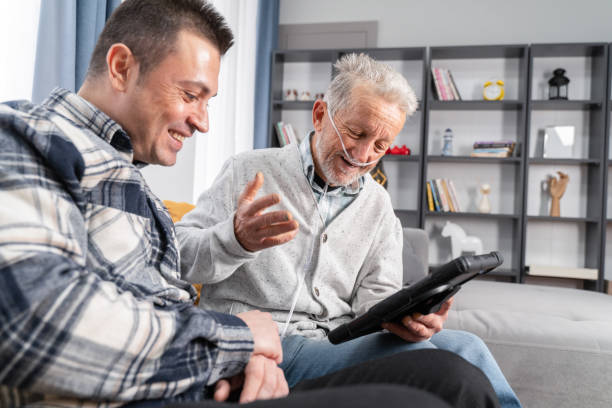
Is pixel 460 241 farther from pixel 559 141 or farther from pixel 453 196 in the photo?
pixel 559 141

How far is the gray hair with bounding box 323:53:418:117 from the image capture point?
1272mm

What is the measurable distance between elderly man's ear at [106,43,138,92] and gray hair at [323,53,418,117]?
0.65m

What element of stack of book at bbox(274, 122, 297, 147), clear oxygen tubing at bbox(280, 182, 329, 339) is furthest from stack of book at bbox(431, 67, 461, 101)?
clear oxygen tubing at bbox(280, 182, 329, 339)

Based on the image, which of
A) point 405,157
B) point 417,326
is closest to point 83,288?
point 417,326

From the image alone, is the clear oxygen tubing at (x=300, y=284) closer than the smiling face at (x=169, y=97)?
No

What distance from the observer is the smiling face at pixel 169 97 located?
0.79m

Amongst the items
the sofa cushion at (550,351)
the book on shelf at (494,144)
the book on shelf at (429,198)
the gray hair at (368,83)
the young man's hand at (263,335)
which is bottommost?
the sofa cushion at (550,351)

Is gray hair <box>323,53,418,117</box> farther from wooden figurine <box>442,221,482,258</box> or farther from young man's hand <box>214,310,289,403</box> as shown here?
wooden figurine <box>442,221,482,258</box>

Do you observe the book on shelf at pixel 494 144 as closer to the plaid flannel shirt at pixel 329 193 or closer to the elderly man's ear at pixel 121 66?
the plaid flannel shirt at pixel 329 193

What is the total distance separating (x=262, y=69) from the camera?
12.6ft

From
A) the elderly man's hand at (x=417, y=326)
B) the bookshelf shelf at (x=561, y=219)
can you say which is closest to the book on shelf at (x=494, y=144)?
the bookshelf shelf at (x=561, y=219)

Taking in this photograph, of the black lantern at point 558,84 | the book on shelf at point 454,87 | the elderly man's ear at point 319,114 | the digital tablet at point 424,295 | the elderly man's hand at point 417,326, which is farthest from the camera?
the book on shelf at point 454,87

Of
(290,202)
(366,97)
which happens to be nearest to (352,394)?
(290,202)

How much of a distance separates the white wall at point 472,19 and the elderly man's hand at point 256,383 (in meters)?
3.81
